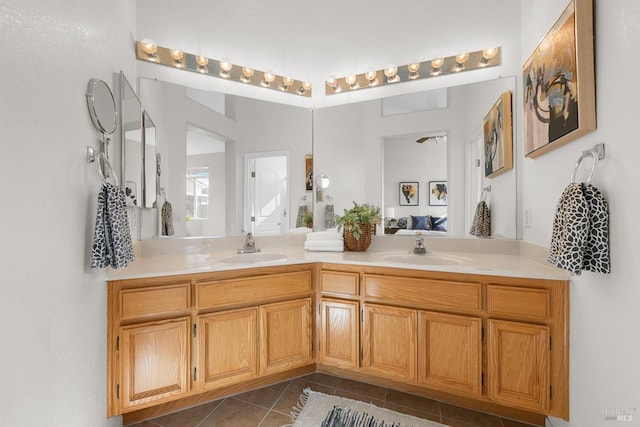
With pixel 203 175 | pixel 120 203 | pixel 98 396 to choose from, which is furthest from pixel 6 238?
pixel 203 175

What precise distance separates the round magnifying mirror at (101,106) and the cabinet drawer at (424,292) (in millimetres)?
1602

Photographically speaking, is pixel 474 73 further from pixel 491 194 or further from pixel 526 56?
pixel 491 194

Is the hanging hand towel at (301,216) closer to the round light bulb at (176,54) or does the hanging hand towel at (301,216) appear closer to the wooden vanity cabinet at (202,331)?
the wooden vanity cabinet at (202,331)

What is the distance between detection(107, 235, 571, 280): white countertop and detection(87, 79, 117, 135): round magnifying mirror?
0.71m

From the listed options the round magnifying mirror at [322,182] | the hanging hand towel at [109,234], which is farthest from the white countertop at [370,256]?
the round magnifying mirror at [322,182]

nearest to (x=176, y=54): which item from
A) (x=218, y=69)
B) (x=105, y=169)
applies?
(x=218, y=69)

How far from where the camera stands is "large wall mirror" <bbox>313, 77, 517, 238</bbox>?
2.11 metres

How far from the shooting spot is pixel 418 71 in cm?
233

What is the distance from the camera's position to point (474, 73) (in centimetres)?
220

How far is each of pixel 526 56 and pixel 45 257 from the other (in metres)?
2.68

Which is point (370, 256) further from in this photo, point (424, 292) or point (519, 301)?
point (519, 301)

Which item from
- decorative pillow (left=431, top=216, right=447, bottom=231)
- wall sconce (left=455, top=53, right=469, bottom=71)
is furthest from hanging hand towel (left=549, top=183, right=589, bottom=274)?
wall sconce (left=455, top=53, right=469, bottom=71)

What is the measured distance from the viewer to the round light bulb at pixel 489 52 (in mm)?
2112

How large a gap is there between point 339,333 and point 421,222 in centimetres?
102
